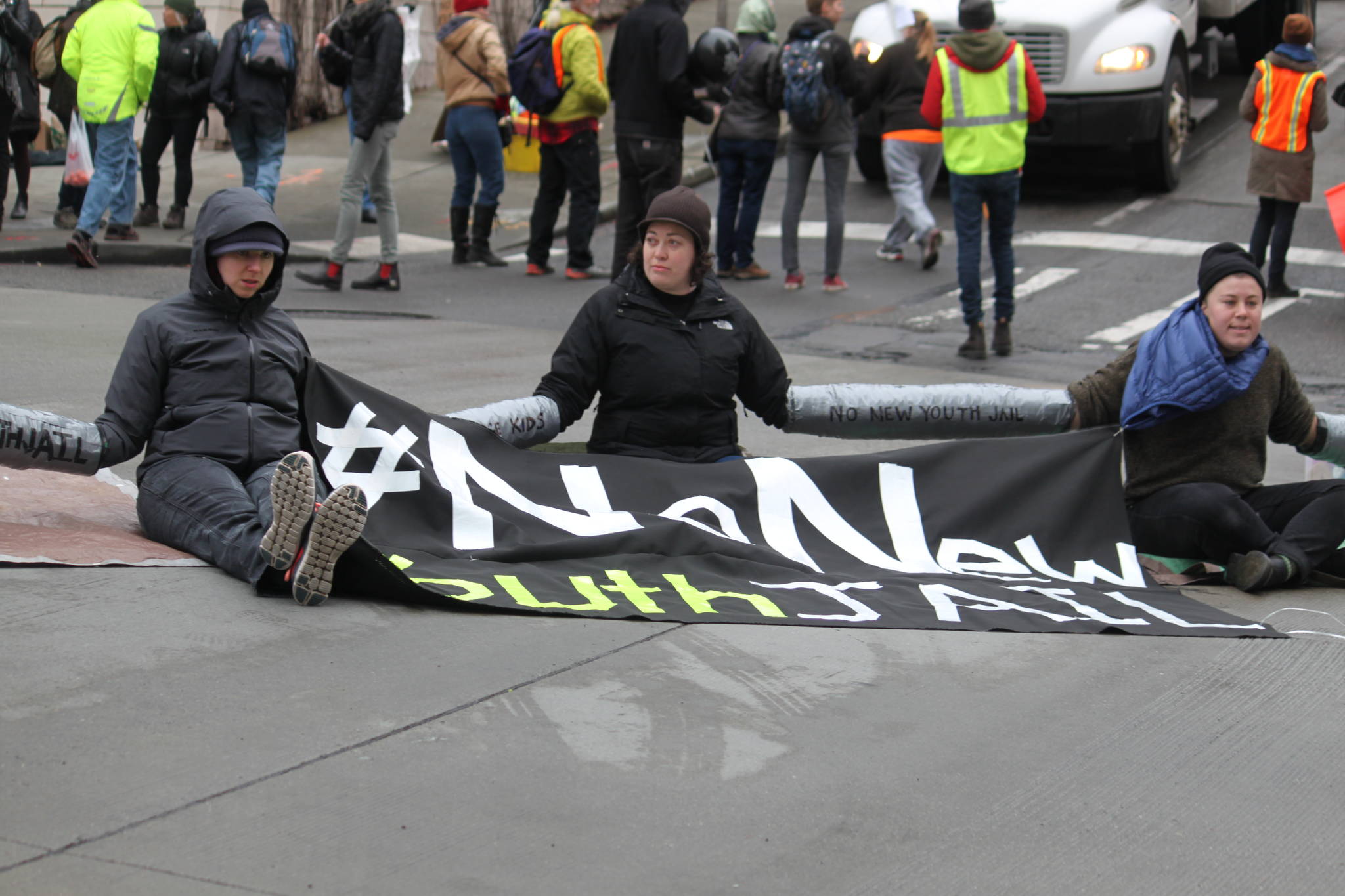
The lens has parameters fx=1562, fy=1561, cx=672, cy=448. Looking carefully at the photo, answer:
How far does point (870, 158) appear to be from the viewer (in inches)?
580

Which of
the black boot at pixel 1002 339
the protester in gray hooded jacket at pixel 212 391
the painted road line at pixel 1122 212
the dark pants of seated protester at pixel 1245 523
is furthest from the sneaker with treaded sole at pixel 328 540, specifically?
the painted road line at pixel 1122 212

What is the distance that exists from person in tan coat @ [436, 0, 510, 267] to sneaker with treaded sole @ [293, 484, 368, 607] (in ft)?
25.4

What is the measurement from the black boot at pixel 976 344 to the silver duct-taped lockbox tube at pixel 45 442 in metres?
6.02

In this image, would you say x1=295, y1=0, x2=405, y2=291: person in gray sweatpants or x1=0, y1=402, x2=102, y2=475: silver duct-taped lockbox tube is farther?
x1=295, y1=0, x2=405, y2=291: person in gray sweatpants

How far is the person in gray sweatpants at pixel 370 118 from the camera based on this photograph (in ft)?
33.6

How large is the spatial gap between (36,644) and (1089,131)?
10866 mm

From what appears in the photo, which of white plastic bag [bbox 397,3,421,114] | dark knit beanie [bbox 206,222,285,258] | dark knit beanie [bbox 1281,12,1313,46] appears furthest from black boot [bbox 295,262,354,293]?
dark knit beanie [bbox 1281,12,1313,46]

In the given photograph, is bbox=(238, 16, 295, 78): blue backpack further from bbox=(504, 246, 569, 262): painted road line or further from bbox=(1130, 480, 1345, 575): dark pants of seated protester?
bbox=(1130, 480, 1345, 575): dark pants of seated protester

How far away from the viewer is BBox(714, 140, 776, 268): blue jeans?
37.0 ft

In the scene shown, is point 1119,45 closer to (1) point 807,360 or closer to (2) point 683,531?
(1) point 807,360

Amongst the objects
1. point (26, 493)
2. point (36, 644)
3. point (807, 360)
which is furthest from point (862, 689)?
point (807, 360)

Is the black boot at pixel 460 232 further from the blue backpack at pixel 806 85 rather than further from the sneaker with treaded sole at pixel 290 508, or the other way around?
the sneaker with treaded sole at pixel 290 508

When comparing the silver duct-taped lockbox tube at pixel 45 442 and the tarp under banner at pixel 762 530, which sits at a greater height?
the silver duct-taped lockbox tube at pixel 45 442

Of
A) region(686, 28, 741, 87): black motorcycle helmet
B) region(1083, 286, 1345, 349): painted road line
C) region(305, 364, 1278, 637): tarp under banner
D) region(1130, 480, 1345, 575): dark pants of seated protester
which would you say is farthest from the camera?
region(686, 28, 741, 87): black motorcycle helmet
